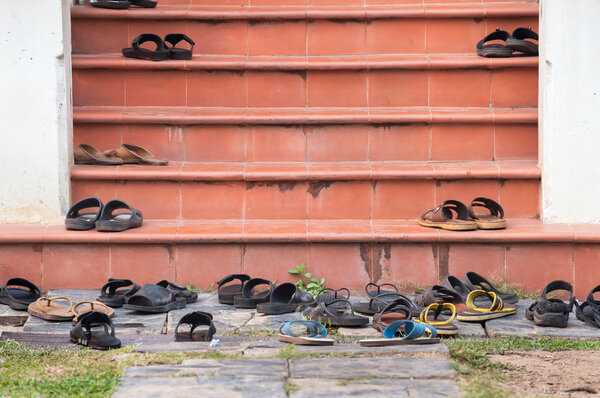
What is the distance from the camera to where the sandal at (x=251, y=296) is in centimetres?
535

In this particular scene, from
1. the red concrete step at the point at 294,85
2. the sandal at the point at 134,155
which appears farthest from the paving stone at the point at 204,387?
the red concrete step at the point at 294,85

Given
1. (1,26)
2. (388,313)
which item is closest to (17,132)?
(1,26)

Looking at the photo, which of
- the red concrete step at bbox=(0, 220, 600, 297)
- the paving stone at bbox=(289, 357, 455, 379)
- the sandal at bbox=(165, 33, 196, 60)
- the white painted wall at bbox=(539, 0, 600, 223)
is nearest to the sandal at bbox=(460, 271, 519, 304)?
the red concrete step at bbox=(0, 220, 600, 297)

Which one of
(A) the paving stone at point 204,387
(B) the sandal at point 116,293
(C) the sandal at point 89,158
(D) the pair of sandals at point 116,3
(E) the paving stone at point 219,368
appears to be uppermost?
(D) the pair of sandals at point 116,3

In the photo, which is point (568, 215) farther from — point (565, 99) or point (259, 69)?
→ point (259, 69)

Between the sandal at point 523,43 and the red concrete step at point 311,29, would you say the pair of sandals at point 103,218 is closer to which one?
the red concrete step at point 311,29

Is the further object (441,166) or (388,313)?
(441,166)

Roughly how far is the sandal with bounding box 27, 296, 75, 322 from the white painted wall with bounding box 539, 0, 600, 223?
127 inches

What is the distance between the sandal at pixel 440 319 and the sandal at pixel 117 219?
2.09 m

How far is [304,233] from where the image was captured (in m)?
5.78

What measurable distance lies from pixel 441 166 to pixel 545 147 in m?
0.74

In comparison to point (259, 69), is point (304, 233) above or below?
below

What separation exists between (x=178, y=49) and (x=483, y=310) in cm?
322

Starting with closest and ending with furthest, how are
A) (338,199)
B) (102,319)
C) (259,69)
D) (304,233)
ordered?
(102,319) → (304,233) → (338,199) → (259,69)
